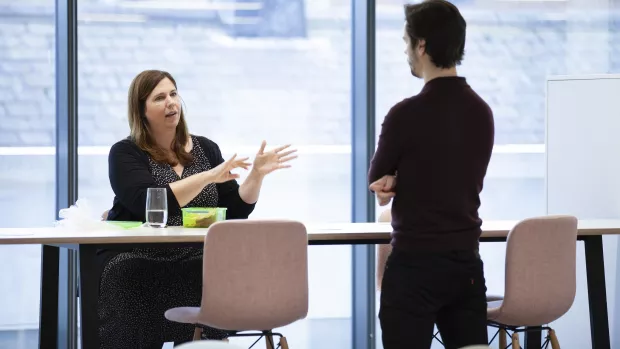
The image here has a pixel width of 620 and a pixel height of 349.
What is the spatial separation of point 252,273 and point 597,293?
1.60 meters

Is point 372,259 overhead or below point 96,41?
below

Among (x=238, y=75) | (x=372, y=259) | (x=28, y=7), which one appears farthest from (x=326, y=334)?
(x=28, y=7)

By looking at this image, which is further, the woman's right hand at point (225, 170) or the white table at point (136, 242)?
the woman's right hand at point (225, 170)

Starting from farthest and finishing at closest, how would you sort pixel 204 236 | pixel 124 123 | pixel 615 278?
pixel 124 123 < pixel 615 278 < pixel 204 236

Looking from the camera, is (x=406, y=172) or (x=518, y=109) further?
(x=518, y=109)

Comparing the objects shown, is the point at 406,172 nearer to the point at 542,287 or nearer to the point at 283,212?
the point at 542,287

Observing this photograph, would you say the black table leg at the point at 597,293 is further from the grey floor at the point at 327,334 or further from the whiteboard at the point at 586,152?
the grey floor at the point at 327,334

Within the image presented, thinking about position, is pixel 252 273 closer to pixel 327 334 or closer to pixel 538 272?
pixel 538 272

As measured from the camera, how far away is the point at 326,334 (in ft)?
19.0

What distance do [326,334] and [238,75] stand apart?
5.70ft

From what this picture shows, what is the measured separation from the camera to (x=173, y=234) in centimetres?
338

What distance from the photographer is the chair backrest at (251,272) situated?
331cm

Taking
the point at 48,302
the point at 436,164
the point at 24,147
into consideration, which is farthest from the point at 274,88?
the point at 436,164

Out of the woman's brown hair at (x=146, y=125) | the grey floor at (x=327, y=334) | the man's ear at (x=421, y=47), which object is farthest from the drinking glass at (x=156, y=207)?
the grey floor at (x=327, y=334)
